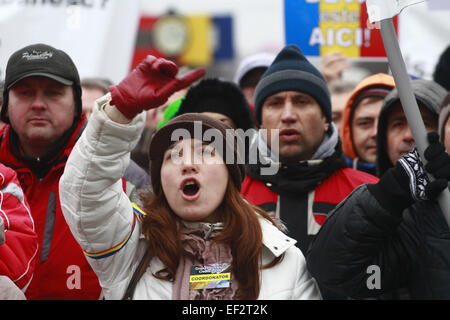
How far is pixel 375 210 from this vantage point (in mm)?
2410

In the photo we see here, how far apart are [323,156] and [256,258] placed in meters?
1.11

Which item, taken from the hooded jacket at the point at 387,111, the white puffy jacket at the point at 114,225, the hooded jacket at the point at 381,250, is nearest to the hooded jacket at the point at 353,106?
the hooded jacket at the point at 387,111

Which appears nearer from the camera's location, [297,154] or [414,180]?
[414,180]

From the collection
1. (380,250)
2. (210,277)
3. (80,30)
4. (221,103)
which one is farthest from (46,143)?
(80,30)

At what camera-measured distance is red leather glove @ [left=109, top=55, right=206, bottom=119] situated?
2.21 meters

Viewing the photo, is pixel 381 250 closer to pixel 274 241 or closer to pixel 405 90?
pixel 274 241

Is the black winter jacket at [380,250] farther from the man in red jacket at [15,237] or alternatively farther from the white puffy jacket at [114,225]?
the man in red jacket at [15,237]

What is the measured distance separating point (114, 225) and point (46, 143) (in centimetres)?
99

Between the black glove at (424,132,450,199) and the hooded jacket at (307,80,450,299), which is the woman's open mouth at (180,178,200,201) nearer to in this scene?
the hooded jacket at (307,80,450,299)

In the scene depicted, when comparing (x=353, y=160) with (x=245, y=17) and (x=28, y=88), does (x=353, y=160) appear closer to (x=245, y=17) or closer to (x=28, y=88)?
(x=28, y=88)

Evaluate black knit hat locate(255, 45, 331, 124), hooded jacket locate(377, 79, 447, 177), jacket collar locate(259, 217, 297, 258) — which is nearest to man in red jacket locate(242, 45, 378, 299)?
black knit hat locate(255, 45, 331, 124)

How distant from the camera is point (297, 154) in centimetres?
351

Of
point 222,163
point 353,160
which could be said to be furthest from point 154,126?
point 222,163

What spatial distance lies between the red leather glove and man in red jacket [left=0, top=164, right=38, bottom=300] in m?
0.61
